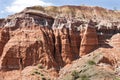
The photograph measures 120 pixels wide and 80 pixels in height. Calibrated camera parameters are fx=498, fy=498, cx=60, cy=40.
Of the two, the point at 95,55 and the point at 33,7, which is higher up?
the point at 33,7

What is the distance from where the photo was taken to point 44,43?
122m

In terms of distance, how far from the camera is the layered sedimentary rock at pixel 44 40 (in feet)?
391

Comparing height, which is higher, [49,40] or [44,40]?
[44,40]

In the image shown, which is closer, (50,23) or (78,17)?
(50,23)

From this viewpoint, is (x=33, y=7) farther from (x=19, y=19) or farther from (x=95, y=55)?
(x=95, y=55)

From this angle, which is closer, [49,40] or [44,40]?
[44,40]

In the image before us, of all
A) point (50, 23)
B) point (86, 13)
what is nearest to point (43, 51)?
point (50, 23)

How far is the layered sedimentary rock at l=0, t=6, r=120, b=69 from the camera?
119312 millimetres

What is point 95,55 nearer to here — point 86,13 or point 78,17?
point 78,17

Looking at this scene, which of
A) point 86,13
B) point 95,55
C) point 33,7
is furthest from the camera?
point 86,13

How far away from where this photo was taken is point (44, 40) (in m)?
122

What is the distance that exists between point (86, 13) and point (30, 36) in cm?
3644

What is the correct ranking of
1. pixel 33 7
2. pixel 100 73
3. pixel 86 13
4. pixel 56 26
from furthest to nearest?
pixel 86 13 → pixel 33 7 → pixel 56 26 → pixel 100 73

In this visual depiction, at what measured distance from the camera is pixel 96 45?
422 ft
